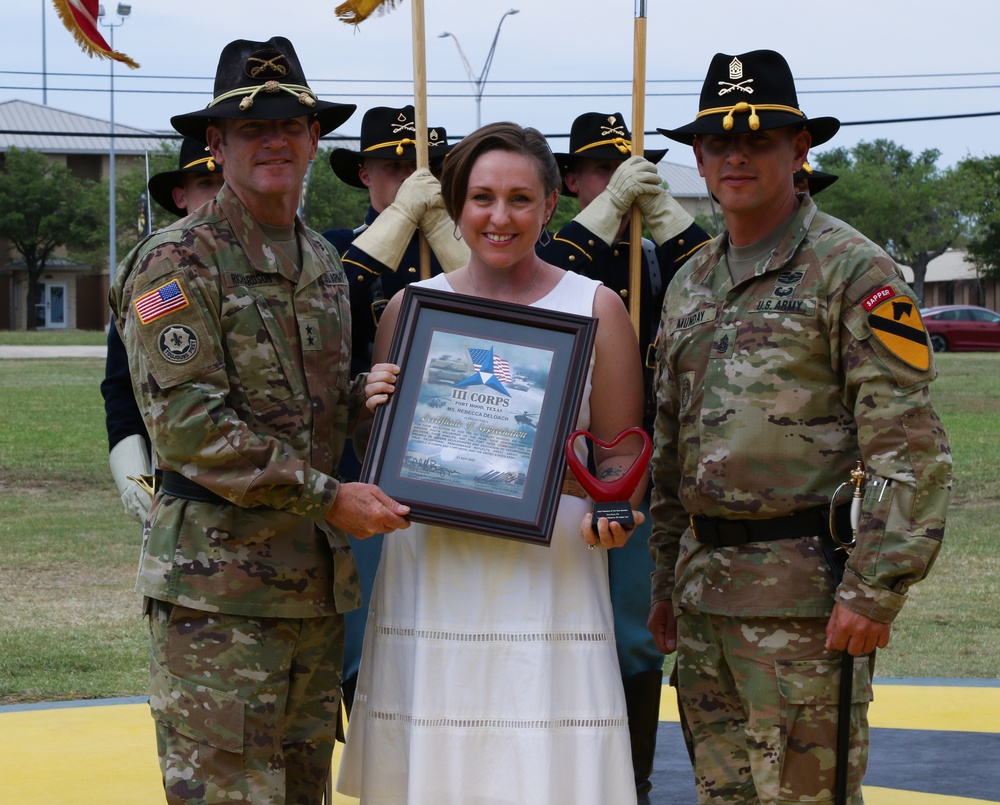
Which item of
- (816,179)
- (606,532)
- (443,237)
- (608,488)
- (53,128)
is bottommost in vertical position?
(606,532)

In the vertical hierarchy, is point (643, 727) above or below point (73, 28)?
below

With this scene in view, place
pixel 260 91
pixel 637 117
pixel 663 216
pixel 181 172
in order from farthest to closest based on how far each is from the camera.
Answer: pixel 181 172, pixel 663 216, pixel 637 117, pixel 260 91

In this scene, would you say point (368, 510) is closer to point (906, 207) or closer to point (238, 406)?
point (238, 406)

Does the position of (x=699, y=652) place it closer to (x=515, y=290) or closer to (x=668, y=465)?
(x=668, y=465)

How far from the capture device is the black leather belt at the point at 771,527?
132 inches

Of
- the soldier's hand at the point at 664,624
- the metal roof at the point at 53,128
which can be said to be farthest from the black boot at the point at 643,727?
the metal roof at the point at 53,128

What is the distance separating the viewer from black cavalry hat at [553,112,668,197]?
4961mm

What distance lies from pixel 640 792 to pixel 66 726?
2564 mm

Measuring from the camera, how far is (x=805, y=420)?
3346 millimetres

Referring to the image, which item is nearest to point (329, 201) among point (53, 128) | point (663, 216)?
point (53, 128)

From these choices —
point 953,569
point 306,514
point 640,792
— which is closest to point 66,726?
point 640,792

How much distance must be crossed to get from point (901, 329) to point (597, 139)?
2061 mm

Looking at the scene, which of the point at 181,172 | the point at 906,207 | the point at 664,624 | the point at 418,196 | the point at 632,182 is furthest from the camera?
the point at 906,207

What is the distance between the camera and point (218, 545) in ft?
11.0
